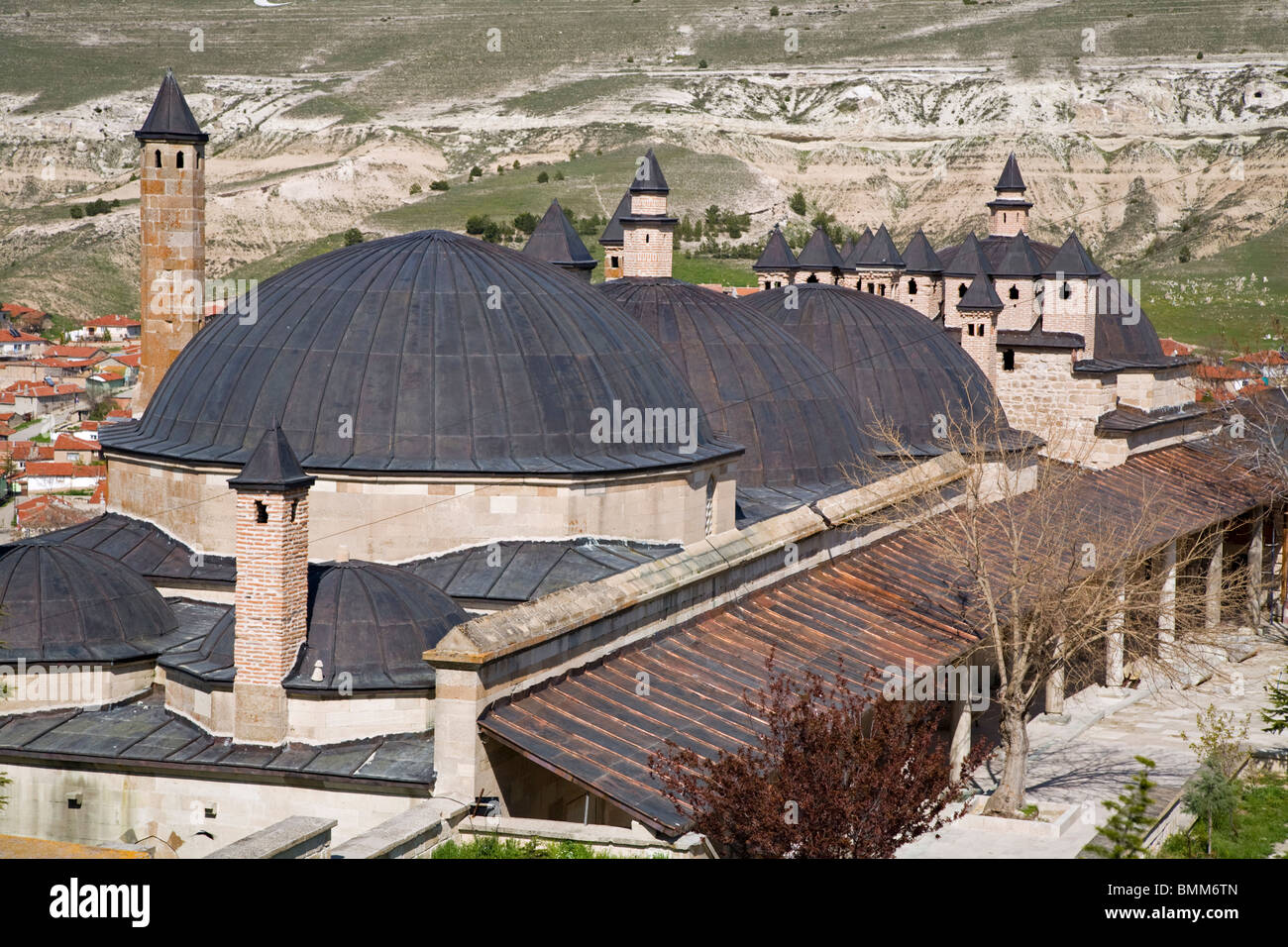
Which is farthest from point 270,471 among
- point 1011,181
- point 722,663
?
point 1011,181

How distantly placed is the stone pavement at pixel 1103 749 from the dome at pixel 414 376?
6.65 metres

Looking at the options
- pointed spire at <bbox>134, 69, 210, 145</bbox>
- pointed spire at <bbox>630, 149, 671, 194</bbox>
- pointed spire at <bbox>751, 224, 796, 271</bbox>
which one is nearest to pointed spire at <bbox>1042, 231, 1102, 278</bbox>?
pointed spire at <bbox>751, 224, 796, 271</bbox>

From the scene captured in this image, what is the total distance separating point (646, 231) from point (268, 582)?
1703 centimetres

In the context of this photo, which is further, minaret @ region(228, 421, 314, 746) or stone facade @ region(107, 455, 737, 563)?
stone facade @ region(107, 455, 737, 563)

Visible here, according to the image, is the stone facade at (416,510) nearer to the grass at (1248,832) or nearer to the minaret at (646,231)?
the grass at (1248,832)

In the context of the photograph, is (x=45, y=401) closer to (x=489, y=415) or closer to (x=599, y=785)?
(x=489, y=415)

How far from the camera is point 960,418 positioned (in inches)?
1401

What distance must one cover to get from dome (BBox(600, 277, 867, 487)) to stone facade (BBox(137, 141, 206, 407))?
755 centimetres

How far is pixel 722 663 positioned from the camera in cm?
2122

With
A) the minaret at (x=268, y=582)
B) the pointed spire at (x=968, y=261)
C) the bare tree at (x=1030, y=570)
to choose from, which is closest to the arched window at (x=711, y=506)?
the bare tree at (x=1030, y=570)

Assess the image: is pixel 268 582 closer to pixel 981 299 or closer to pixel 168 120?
pixel 168 120

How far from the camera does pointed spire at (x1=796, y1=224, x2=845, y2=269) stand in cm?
4756

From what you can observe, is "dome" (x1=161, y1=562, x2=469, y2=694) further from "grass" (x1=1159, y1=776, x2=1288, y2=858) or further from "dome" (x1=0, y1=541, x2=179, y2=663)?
"grass" (x1=1159, y1=776, x2=1288, y2=858)

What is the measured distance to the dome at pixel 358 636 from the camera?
19062 mm
